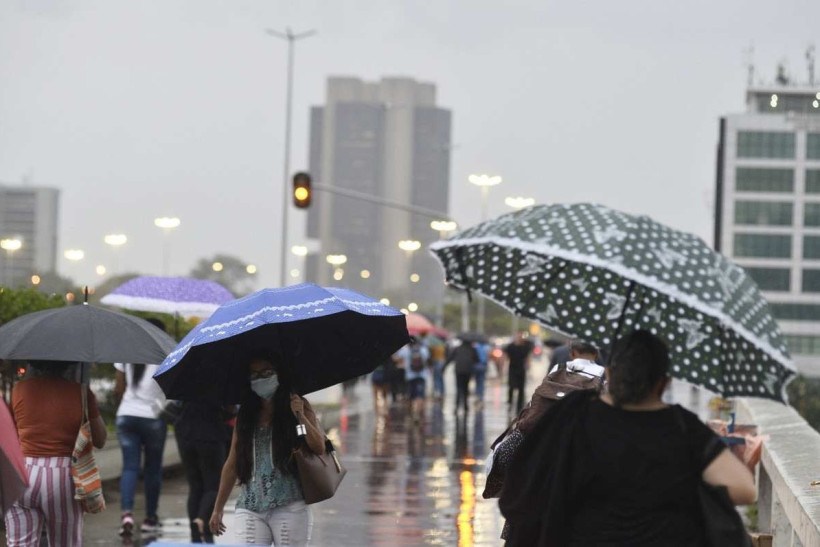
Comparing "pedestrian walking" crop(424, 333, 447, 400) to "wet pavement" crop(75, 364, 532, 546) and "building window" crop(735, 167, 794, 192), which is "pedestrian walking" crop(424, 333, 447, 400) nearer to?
"wet pavement" crop(75, 364, 532, 546)

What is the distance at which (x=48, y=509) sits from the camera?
8.41 m

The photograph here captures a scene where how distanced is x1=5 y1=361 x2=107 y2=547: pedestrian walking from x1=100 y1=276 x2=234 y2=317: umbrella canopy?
19.5 feet

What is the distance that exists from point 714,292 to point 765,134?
131 metres

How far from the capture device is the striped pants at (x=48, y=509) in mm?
8281

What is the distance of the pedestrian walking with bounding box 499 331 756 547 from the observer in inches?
211

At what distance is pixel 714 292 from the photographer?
584 centimetres

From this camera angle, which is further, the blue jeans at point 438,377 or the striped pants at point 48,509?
the blue jeans at point 438,377

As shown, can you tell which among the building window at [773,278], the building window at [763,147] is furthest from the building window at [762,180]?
the building window at [773,278]

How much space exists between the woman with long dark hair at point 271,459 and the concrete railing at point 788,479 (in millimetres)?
2445

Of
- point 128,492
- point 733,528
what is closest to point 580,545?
point 733,528

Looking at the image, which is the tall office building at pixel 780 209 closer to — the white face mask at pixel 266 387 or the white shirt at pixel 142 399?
the white shirt at pixel 142 399

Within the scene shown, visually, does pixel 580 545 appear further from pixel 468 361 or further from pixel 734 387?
pixel 468 361

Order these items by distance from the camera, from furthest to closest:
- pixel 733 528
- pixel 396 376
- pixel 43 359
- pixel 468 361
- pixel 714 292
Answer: pixel 396 376
pixel 468 361
pixel 43 359
pixel 714 292
pixel 733 528

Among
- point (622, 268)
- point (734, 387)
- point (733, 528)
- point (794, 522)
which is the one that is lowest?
point (794, 522)
